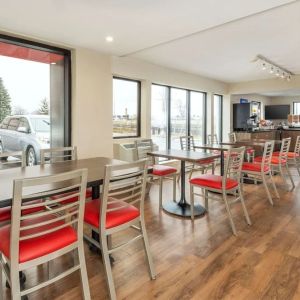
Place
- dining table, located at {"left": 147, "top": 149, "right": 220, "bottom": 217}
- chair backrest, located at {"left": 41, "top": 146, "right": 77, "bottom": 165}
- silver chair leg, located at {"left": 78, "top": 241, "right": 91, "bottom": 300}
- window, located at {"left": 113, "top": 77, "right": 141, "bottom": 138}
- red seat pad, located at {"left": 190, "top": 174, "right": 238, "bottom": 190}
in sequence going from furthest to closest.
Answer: window, located at {"left": 113, "top": 77, "right": 141, "bottom": 138} → dining table, located at {"left": 147, "top": 149, "right": 220, "bottom": 217} → red seat pad, located at {"left": 190, "top": 174, "right": 238, "bottom": 190} → chair backrest, located at {"left": 41, "top": 146, "right": 77, "bottom": 165} → silver chair leg, located at {"left": 78, "top": 241, "right": 91, "bottom": 300}

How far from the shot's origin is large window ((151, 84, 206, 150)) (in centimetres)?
580

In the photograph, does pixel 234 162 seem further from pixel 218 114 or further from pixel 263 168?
pixel 218 114

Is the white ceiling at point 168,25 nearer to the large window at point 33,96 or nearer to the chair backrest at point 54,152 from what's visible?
the large window at point 33,96

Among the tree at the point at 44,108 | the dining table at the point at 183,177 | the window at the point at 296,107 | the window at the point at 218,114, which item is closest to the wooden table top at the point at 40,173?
the dining table at the point at 183,177

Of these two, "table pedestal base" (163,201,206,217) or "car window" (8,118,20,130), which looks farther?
"car window" (8,118,20,130)

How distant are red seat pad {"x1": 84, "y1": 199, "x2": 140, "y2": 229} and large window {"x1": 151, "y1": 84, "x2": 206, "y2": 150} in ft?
12.4

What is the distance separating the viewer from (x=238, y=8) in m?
2.54

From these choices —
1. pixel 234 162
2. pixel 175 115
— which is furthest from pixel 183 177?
pixel 175 115

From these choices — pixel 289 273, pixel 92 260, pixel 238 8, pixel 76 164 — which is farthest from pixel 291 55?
pixel 92 260

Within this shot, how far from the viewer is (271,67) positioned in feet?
17.5

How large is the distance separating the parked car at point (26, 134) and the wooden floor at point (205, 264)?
2.02 metres

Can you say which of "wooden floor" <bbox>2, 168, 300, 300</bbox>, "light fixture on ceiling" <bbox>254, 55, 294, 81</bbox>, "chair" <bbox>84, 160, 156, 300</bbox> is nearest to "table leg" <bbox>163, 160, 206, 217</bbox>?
"wooden floor" <bbox>2, 168, 300, 300</bbox>

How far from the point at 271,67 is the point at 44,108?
4555 mm

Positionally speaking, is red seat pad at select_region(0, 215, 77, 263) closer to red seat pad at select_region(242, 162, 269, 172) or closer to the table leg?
the table leg
